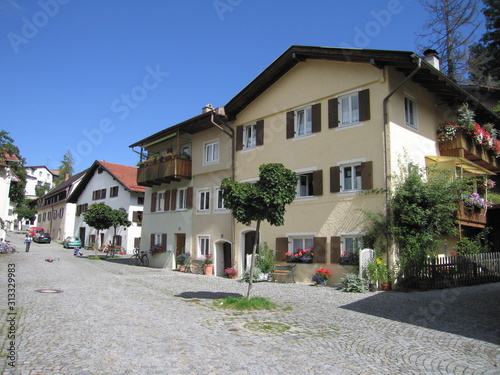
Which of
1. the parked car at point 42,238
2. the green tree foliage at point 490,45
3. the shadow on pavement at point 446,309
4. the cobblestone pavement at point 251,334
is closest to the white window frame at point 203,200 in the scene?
the cobblestone pavement at point 251,334

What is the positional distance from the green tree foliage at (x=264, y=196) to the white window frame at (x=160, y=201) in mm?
16183

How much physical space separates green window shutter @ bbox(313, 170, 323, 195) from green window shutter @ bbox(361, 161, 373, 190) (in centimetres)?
184

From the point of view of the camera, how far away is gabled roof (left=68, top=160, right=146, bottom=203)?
3650 centimetres

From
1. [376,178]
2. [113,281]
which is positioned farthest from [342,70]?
[113,281]

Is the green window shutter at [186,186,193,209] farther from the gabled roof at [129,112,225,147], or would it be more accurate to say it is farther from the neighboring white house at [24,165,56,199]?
the neighboring white house at [24,165,56,199]

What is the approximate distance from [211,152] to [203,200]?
2732 mm

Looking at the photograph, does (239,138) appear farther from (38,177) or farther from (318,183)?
(38,177)

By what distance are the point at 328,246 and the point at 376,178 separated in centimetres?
319

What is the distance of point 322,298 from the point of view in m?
11.9

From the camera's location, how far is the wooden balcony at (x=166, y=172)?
74.6 ft

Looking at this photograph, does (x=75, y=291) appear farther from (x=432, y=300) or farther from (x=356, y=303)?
(x=432, y=300)

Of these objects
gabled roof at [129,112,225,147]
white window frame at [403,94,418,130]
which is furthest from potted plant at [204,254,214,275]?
white window frame at [403,94,418,130]

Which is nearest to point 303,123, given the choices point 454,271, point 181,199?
point 454,271

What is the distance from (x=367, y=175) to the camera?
1452cm
